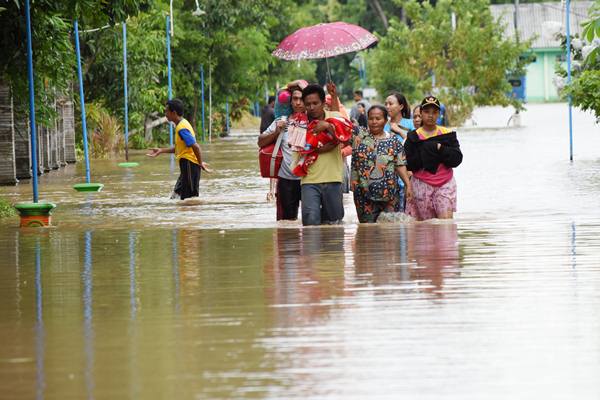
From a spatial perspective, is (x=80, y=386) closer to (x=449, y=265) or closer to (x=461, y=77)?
(x=449, y=265)

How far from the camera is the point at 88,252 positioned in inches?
539

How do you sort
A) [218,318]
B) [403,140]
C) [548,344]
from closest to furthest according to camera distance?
[548,344], [218,318], [403,140]

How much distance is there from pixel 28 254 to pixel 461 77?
4817 cm

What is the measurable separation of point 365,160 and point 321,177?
1.53 feet

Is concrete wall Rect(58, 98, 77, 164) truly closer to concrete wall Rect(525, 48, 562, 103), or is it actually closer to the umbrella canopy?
the umbrella canopy

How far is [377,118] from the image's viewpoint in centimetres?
1447

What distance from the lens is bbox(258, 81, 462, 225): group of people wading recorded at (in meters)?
14.4

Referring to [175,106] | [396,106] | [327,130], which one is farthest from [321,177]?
[175,106]

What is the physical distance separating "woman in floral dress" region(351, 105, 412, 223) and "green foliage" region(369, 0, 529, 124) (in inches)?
1774

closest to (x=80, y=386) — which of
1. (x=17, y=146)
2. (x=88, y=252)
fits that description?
(x=88, y=252)

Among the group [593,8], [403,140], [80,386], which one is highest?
[593,8]

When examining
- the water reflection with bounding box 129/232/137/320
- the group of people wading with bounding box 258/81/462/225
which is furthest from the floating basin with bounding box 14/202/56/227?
the group of people wading with bounding box 258/81/462/225

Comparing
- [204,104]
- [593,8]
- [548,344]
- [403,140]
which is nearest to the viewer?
[548,344]

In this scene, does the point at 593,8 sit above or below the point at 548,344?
above
